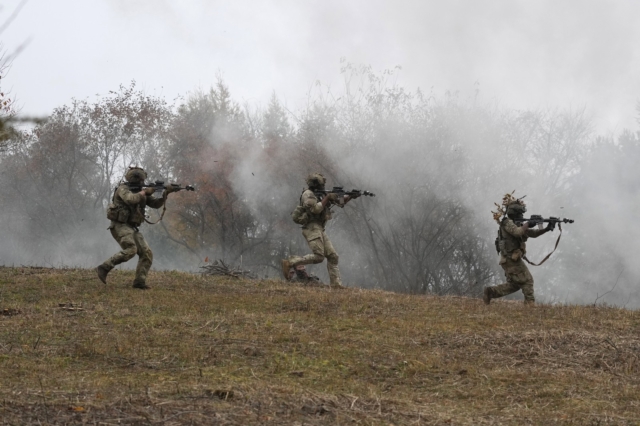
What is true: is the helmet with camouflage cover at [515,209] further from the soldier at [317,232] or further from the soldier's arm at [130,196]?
the soldier's arm at [130,196]

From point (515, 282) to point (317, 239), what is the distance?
409 centimetres

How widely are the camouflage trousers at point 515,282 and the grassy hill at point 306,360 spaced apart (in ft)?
1.94

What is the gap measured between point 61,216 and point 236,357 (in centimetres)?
3030

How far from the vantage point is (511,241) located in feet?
44.7

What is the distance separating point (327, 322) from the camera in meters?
10.7

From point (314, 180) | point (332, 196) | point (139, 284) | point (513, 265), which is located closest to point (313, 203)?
point (332, 196)

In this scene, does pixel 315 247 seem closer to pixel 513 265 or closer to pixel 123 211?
pixel 123 211

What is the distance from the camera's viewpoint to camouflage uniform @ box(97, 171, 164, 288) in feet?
44.9

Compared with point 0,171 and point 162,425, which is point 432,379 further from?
point 0,171

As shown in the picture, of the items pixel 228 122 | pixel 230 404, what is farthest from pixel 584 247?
pixel 230 404

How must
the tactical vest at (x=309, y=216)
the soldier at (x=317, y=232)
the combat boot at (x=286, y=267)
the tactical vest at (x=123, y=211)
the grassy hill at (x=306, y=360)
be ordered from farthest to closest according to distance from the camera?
the combat boot at (x=286, y=267) → the tactical vest at (x=309, y=216) → the soldier at (x=317, y=232) → the tactical vest at (x=123, y=211) → the grassy hill at (x=306, y=360)

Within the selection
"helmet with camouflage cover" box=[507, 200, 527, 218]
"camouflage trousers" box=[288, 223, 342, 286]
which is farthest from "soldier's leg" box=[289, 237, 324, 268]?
"helmet with camouflage cover" box=[507, 200, 527, 218]

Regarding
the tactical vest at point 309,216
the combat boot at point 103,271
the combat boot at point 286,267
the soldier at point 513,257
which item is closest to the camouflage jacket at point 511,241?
the soldier at point 513,257

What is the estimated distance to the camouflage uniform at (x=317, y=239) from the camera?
1617cm
